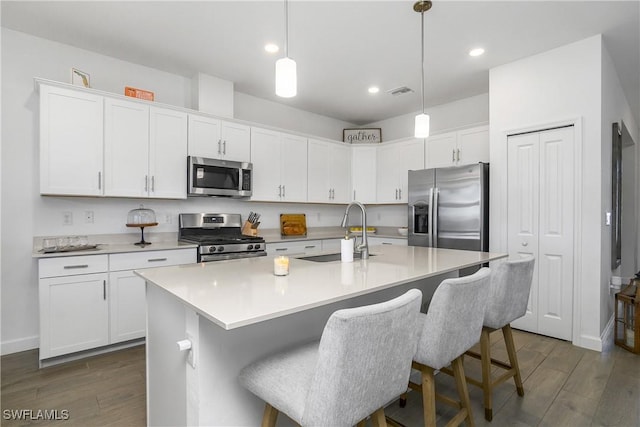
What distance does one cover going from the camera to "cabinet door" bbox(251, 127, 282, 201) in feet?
13.5

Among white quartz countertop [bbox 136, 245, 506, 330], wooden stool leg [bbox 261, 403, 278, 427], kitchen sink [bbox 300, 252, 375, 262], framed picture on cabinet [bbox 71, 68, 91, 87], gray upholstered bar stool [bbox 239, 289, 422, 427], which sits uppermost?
framed picture on cabinet [bbox 71, 68, 91, 87]

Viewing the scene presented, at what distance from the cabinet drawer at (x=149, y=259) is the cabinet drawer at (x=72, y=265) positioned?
79 mm

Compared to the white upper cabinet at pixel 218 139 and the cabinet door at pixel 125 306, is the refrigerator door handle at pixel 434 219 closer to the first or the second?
the white upper cabinet at pixel 218 139

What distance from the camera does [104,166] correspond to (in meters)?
3.04

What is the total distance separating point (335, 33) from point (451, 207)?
224 centimetres

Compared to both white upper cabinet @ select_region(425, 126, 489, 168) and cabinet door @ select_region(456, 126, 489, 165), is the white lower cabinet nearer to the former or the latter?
white upper cabinet @ select_region(425, 126, 489, 168)

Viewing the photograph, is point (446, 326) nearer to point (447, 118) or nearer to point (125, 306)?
point (125, 306)

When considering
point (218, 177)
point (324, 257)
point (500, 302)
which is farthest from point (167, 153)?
point (500, 302)

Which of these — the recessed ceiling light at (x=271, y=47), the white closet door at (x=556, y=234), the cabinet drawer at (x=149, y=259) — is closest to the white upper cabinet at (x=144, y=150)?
the cabinet drawer at (x=149, y=259)

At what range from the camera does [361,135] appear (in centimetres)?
549

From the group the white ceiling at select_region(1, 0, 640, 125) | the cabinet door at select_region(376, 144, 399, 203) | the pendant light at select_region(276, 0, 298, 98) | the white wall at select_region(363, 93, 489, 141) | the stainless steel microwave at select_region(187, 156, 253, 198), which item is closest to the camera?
the pendant light at select_region(276, 0, 298, 98)

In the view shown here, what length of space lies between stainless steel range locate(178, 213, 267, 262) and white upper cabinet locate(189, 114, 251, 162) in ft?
2.39

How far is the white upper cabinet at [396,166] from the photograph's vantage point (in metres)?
4.68

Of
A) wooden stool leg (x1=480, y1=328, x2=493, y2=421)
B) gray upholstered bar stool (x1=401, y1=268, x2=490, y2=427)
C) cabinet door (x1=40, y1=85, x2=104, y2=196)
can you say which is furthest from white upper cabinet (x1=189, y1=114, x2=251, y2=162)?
wooden stool leg (x1=480, y1=328, x2=493, y2=421)
